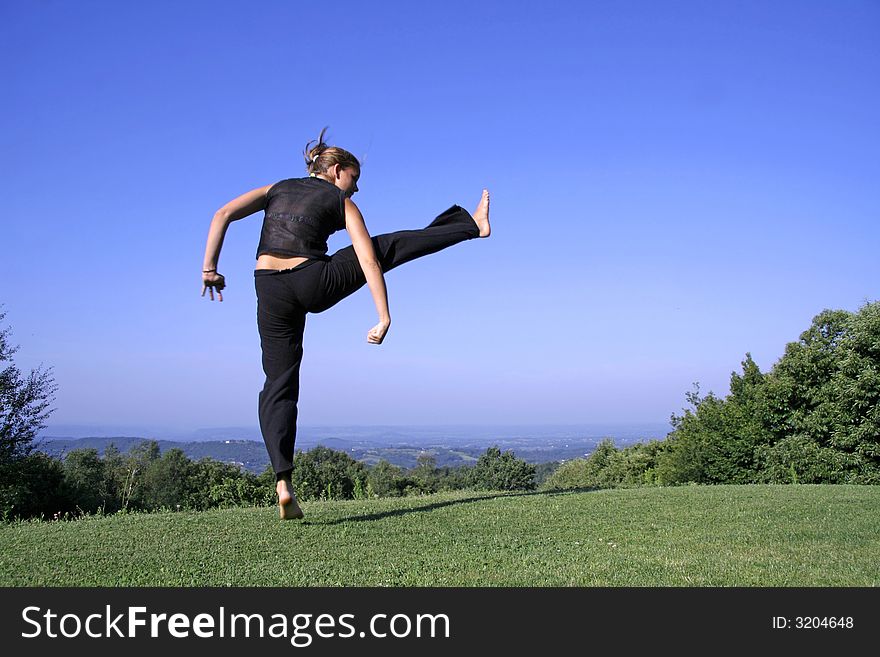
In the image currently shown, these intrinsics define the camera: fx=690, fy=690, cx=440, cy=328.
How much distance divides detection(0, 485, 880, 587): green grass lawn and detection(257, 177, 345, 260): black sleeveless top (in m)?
2.26

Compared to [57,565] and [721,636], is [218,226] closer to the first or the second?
[57,565]

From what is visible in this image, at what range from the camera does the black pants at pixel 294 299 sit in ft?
18.1

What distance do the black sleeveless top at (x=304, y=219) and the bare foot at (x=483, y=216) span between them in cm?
121

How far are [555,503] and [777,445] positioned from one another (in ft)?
114

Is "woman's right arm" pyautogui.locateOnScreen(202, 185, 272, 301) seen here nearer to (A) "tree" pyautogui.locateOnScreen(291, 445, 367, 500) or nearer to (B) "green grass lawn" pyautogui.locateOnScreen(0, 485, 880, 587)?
(B) "green grass lawn" pyautogui.locateOnScreen(0, 485, 880, 587)

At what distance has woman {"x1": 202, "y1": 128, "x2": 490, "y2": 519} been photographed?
5.50 m

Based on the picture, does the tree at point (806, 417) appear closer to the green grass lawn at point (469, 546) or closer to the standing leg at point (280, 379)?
the green grass lawn at point (469, 546)

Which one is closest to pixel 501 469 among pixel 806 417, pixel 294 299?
pixel 806 417

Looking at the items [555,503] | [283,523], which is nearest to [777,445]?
[555,503]

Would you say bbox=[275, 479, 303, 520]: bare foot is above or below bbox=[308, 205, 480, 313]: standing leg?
below

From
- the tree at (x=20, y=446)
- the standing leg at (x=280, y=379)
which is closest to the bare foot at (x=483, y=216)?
the standing leg at (x=280, y=379)

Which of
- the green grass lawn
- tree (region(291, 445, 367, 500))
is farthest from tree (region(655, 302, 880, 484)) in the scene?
tree (region(291, 445, 367, 500))

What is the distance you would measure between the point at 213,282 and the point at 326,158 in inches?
55.5

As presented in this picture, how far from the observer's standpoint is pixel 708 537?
544 cm
